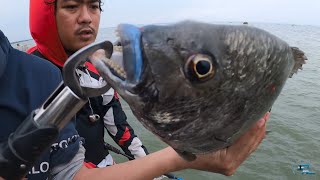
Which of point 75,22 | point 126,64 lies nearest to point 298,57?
point 126,64

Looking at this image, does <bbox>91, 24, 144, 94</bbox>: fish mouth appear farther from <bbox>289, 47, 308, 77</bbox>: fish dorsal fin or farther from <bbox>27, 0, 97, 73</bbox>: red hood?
<bbox>27, 0, 97, 73</bbox>: red hood

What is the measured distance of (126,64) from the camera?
1.10 m

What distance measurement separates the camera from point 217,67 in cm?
113

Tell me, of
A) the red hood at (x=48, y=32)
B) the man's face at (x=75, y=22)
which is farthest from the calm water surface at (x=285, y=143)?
the red hood at (x=48, y=32)

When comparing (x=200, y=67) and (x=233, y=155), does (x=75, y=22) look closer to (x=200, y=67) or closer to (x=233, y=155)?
(x=233, y=155)

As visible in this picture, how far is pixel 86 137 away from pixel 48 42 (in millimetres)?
989

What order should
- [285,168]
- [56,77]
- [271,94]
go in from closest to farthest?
[271,94], [56,77], [285,168]

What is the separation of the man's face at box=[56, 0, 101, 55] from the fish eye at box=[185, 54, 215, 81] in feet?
7.76

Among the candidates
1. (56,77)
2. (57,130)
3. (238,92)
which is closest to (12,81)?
(56,77)

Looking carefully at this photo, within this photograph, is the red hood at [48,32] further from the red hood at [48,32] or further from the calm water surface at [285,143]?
the calm water surface at [285,143]

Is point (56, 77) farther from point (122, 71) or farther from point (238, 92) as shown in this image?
point (238, 92)

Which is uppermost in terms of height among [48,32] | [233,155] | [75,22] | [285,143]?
[75,22]

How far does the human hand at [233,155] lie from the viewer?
1550mm

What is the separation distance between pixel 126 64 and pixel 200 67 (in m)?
0.24
